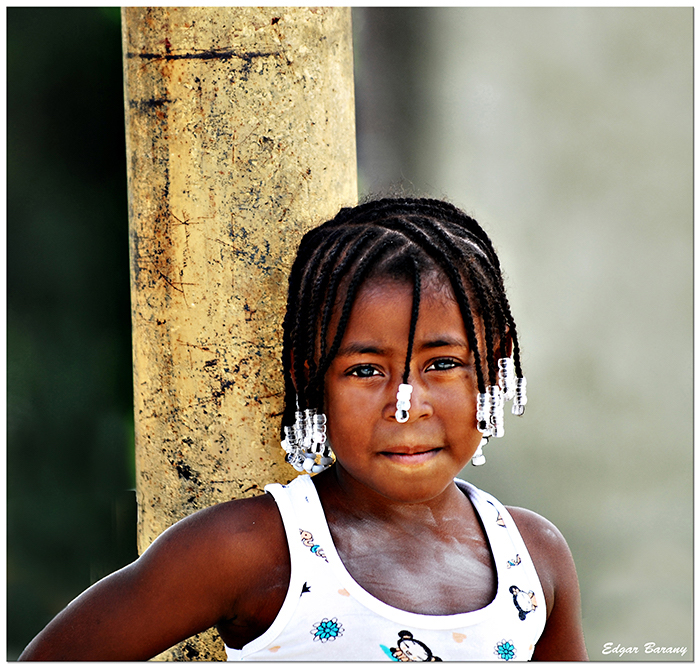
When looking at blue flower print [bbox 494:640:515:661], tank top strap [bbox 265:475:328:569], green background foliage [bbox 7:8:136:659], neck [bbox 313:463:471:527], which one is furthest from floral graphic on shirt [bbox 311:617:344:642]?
green background foliage [bbox 7:8:136:659]

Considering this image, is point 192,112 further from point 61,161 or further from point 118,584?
point 118,584

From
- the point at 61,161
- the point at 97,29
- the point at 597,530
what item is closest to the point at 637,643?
the point at 597,530

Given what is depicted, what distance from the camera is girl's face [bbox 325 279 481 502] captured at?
1.36 meters

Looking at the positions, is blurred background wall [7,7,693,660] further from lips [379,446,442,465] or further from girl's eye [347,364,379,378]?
lips [379,446,442,465]

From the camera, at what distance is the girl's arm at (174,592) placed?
1300 millimetres

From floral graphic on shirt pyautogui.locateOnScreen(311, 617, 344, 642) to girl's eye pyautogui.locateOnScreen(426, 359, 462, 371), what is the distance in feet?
1.63

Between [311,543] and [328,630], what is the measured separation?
0.52ft

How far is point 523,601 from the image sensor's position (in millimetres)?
1511

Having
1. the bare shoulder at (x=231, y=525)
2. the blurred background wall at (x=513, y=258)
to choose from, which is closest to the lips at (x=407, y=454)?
the bare shoulder at (x=231, y=525)

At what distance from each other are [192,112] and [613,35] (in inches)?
52.4

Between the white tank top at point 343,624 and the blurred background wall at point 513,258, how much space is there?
2.79 feet

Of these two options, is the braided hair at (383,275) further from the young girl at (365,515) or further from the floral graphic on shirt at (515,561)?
the floral graphic on shirt at (515,561)

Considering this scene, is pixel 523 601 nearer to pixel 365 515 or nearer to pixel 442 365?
pixel 365 515

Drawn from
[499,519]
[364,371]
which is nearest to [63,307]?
[364,371]
